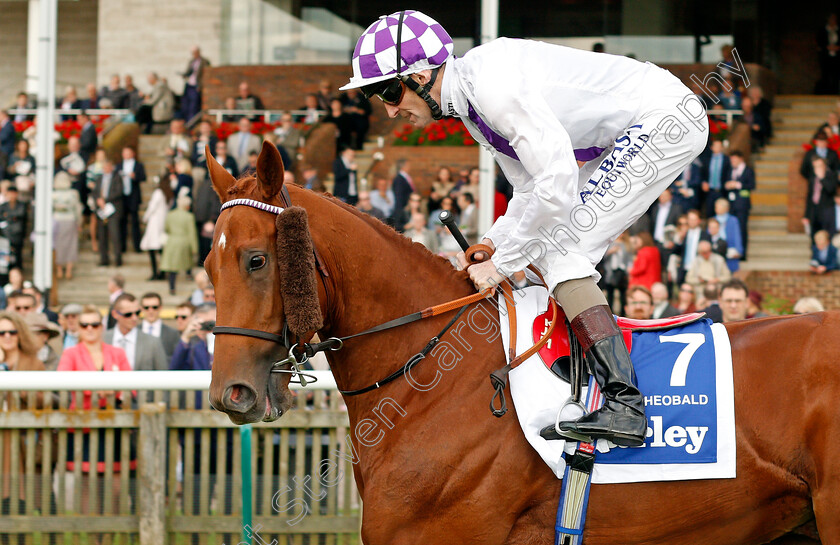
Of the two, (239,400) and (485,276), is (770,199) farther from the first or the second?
(239,400)

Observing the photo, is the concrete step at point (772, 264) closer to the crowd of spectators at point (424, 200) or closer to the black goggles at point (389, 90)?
the crowd of spectators at point (424, 200)

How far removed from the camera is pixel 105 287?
14.3m

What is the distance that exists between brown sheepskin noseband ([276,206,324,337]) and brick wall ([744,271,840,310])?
10011 mm

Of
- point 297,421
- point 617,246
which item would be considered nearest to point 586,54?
point 297,421

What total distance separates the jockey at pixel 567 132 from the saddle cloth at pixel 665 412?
0.09m

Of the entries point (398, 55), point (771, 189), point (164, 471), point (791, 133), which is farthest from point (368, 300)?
point (791, 133)

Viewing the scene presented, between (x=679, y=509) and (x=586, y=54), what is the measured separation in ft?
5.24

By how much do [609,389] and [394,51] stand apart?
1345 mm

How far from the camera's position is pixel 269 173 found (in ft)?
9.98

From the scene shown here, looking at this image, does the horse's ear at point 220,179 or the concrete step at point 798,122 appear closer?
the horse's ear at point 220,179

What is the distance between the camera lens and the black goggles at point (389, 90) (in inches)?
128

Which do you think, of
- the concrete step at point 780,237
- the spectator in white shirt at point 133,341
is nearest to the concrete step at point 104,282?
the spectator in white shirt at point 133,341

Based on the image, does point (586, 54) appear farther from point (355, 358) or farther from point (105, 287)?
point (105, 287)

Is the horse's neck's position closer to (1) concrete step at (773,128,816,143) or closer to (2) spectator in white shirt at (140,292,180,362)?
(2) spectator in white shirt at (140,292,180,362)
